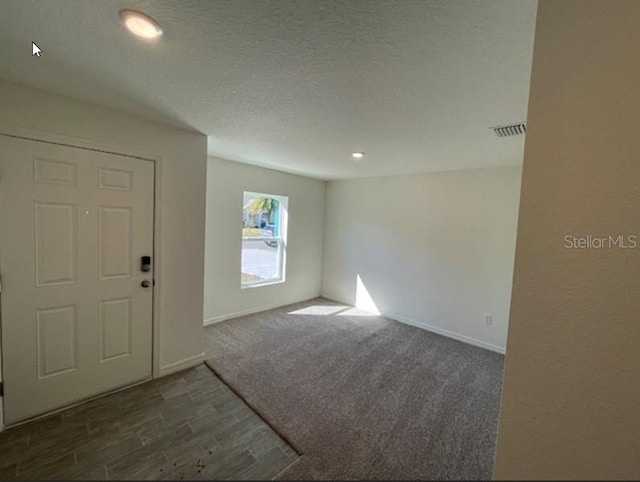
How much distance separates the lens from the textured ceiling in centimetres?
100

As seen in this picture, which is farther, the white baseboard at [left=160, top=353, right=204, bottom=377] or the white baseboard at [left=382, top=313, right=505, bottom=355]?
the white baseboard at [left=382, top=313, right=505, bottom=355]

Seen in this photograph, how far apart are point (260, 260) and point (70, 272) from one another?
2.60 metres

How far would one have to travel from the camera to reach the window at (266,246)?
13.2ft

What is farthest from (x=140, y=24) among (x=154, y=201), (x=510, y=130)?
(x=510, y=130)

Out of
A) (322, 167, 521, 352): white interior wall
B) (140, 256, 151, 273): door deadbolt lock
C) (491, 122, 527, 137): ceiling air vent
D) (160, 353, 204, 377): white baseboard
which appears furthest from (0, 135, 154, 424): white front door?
(322, 167, 521, 352): white interior wall

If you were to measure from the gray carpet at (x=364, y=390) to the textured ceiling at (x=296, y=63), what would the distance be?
136 centimetres

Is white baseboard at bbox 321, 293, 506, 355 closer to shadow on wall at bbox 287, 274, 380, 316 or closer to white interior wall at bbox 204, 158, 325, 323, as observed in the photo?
shadow on wall at bbox 287, 274, 380, 316

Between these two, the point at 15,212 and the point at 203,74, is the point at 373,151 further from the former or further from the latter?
the point at 15,212

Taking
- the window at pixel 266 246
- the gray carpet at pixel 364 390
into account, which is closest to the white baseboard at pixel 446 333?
the gray carpet at pixel 364 390

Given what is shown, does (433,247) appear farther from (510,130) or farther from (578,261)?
(578,261)

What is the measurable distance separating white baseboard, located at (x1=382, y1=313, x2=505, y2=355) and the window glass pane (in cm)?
199

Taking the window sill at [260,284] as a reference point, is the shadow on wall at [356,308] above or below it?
below

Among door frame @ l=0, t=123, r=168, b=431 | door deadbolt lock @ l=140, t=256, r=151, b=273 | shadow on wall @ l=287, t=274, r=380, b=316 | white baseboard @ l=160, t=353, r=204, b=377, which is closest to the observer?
door frame @ l=0, t=123, r=168, b=431

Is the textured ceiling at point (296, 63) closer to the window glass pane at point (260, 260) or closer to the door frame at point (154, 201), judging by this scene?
the door frame at point (154, 201)
